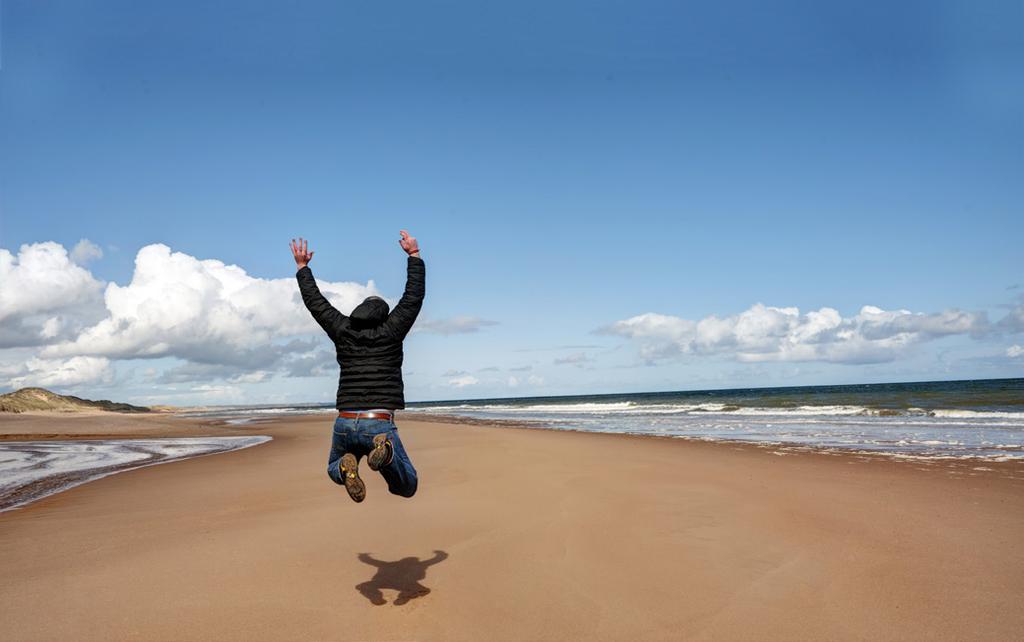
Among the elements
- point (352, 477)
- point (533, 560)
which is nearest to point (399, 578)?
point (533, 560)

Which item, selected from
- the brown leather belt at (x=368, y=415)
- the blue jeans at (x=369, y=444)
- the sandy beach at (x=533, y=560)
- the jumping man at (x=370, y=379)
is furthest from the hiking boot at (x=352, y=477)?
the sandy beach at (x=533, y=560)

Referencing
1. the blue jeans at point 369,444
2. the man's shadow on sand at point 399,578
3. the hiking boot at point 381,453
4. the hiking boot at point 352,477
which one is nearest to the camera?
the hiking boot at point 381,453

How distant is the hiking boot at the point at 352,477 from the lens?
4.46m

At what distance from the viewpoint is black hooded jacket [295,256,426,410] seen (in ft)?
15.4

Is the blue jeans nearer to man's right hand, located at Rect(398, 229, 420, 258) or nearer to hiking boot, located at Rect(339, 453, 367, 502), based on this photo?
hiking boot, located at Rect(339, 453, 367, 502)

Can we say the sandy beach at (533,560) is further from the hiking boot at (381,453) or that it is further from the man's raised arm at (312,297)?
the man's raised arm at (312,297)

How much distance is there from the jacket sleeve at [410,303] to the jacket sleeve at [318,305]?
1.41ft

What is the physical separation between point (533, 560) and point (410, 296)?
113 inches

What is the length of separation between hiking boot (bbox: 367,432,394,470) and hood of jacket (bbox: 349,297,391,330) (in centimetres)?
85

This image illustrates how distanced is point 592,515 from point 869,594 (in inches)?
131

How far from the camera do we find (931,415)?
29.9m

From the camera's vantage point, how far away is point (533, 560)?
231 inches

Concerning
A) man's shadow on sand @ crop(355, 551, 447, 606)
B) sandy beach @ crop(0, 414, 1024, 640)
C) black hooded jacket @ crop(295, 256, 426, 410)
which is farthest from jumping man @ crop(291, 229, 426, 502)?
sandy beach @ crop(0, 414, 1024, 640)

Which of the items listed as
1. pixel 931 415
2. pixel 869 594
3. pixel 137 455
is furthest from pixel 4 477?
pixel 931 415
